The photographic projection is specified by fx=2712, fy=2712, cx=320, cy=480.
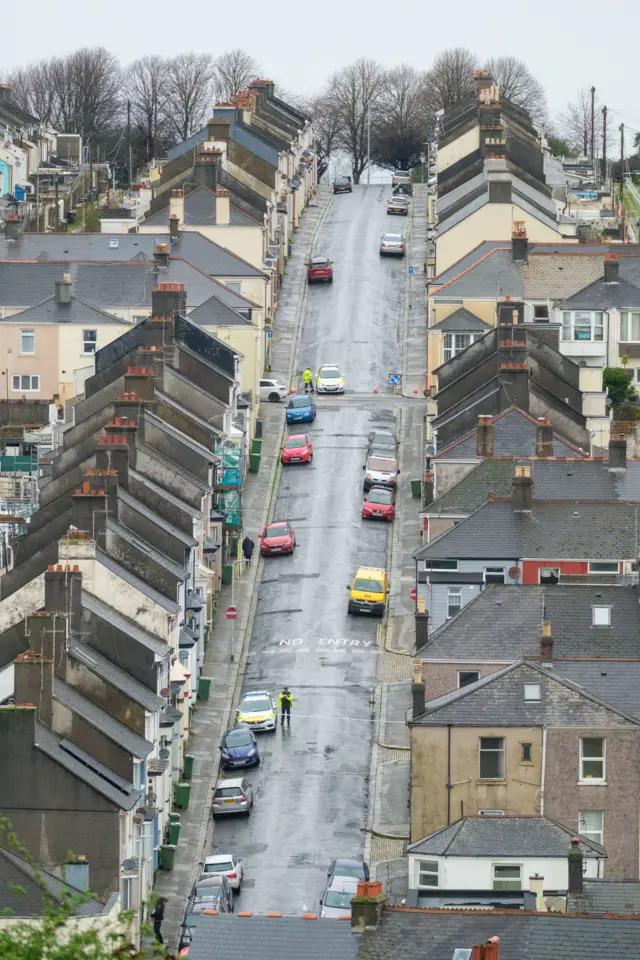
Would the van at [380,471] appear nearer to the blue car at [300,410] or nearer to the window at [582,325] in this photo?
the blue car at [300,410]

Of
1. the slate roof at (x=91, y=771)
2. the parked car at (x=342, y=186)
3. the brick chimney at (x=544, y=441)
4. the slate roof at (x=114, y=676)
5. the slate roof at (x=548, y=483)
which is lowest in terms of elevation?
the slate roof at (x=91, y=771)

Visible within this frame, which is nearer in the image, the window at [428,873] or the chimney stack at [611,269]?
the window at [428,873]

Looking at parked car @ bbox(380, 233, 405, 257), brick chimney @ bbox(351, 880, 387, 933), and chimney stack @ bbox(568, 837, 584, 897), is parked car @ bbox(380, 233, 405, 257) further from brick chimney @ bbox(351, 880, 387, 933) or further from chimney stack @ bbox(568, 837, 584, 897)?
brick chimney @ bbox(351, 880, 387, 933)

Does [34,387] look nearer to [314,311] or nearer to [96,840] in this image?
[314,311]

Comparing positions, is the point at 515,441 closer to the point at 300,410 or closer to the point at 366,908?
the point at 300,410

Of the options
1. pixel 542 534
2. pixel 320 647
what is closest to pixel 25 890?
pixel 542 534

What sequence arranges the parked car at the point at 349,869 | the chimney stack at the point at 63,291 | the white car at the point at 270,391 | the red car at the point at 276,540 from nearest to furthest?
1. the parked car at the point at 349,869
2. the red car at the point at 276,540
3. the chimney stack at the point at 63,291
4. the white car at the point at 270,391

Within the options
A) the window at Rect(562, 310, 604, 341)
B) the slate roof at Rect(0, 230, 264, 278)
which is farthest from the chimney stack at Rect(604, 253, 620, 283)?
the slate roof at Rect(0, 230, 264, 278)

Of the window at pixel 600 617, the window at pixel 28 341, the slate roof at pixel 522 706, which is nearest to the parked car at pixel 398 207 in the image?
the window at pixel 28 341

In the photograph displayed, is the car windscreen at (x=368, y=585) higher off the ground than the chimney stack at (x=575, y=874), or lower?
higher
